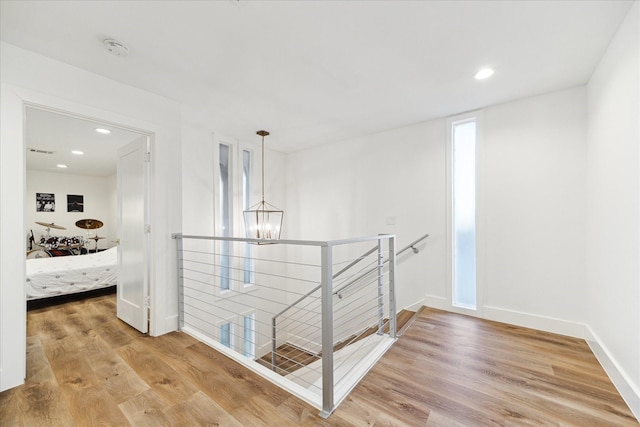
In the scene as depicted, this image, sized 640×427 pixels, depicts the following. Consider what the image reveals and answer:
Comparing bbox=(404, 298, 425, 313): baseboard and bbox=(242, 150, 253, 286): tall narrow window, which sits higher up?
bbox=(242, 150, 253, 286): tall narrow window

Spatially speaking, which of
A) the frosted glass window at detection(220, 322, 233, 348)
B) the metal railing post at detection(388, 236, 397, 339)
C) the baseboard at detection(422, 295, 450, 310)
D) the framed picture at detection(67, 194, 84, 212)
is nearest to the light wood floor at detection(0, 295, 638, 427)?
the metal railing post at detection(388, 236, 397, 339)

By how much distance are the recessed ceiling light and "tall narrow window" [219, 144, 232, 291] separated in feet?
11.2

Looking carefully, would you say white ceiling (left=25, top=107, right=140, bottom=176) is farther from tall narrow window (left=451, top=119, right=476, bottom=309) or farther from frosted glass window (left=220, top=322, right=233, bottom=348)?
tall narrow window (left=451, top=119, right=476, bottom=309)

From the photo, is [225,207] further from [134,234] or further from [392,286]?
[392,286]

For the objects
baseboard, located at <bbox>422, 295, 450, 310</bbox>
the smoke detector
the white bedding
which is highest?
the smoke detector

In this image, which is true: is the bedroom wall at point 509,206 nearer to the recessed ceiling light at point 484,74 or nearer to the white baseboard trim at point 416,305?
the white baseboard trim at point 416,305

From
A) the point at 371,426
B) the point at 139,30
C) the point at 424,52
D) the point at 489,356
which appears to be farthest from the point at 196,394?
the point at 424,52

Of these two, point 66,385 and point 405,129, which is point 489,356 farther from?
point 66,385

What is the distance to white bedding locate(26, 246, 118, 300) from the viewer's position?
11.9 ft

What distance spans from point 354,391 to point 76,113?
2983 mm

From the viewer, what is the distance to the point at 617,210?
1797 mm

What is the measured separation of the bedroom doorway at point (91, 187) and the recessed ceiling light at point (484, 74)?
3160mm

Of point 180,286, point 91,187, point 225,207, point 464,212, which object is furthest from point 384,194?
point 91,187

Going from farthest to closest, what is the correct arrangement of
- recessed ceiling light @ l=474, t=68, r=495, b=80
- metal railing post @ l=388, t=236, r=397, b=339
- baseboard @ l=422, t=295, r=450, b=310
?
baseboard @ l=422, t=295, r=450, b=310 → metal railing post @ l=388, t=236, r=397, b=339 → recessed ceiling light @ l=474, t=68, r=495, b=80
